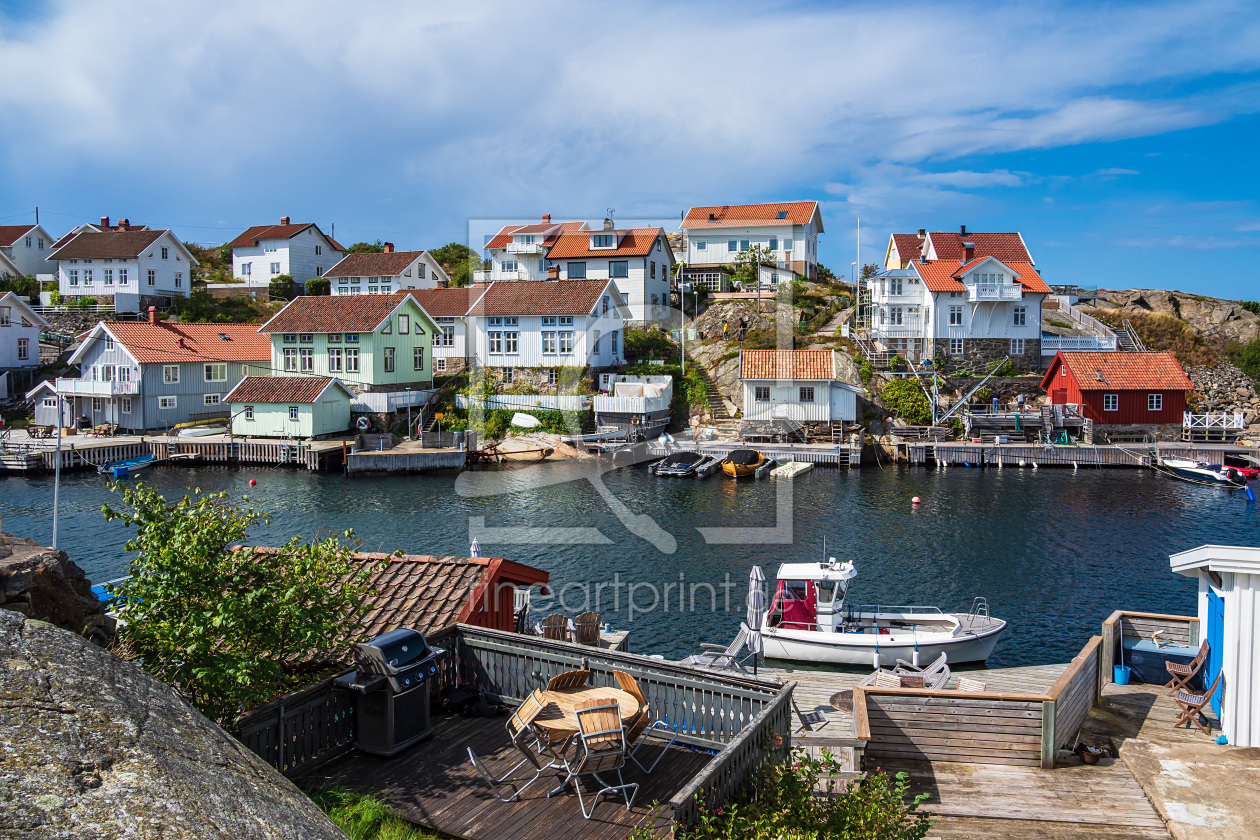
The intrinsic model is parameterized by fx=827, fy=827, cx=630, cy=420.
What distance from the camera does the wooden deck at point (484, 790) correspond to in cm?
714

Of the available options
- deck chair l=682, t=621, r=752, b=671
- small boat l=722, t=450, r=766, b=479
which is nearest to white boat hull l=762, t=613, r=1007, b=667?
deck chair l=682, t=621, r=752, b=671

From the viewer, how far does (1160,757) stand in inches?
403

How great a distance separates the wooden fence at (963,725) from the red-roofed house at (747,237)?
209ft

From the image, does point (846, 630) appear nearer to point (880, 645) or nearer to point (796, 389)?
point (880, 645)

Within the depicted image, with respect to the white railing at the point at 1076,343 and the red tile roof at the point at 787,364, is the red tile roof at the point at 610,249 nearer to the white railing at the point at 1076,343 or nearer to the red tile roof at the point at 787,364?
the red tile roof at the point at 787,364

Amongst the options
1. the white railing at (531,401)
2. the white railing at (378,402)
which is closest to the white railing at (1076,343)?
the white railing at (531,401)

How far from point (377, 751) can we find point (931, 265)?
61068mm

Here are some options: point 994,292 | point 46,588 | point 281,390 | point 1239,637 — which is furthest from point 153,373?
point 1239,637

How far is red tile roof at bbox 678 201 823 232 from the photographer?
239ft

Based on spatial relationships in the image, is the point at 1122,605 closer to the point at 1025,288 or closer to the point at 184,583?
the point at 184,583

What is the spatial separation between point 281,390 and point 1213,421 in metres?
59.2

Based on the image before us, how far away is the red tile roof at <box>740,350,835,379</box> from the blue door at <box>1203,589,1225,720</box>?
41.3m

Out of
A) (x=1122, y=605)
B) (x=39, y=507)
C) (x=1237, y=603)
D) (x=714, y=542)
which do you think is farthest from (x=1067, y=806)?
(x=39, y=507)

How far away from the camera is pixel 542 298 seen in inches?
2319
